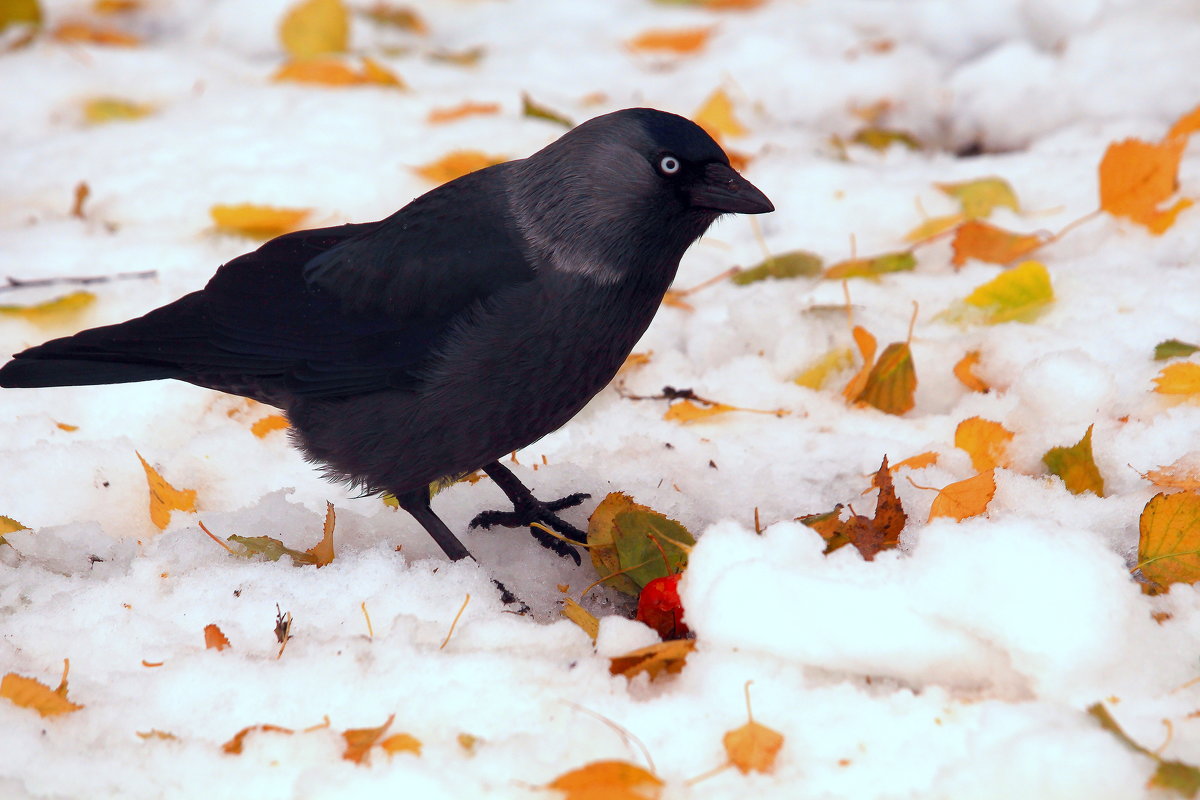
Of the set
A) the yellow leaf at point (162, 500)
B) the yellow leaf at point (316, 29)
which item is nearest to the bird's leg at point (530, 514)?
the yellow leaf at point (162, 500)

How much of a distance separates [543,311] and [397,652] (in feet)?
2.78

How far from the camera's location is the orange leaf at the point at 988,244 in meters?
3.75

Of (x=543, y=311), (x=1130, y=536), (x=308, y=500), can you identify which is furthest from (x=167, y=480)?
(x=1130, y=536)

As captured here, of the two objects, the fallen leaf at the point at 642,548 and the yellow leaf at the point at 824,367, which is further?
the yellow leaf at the point at 824,367

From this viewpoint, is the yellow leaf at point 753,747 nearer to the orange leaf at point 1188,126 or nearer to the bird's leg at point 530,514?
the bird's leg at point 530,514

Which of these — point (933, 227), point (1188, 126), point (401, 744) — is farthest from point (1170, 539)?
point (1188, 126)

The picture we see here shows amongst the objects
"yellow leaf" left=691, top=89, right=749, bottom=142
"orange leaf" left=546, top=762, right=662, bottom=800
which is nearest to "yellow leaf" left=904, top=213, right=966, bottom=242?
"yellow leaf" left=691, top=89, right=749, bottom=142

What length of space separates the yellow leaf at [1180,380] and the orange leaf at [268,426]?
2277 mm

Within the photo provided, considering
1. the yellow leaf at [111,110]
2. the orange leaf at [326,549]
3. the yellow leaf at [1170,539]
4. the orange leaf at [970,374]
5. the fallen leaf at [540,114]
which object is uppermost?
the yellow leaf at [1170,539]

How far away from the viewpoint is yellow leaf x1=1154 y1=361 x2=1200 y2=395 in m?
2.74

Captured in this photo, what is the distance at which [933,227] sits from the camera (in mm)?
3938

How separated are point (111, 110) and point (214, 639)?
372 centimetres

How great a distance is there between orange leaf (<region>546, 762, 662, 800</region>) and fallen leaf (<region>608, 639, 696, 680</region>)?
31cm

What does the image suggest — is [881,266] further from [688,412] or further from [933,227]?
[688,412]
